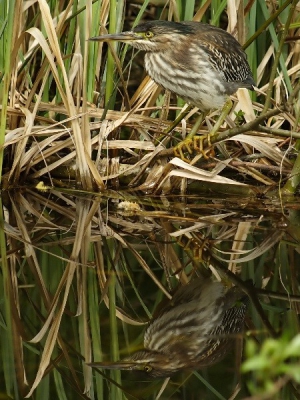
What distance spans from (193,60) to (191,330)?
7.44 feet

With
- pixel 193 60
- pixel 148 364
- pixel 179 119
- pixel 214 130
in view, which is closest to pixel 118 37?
pixel 193 60

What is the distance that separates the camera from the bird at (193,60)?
18.2 ft

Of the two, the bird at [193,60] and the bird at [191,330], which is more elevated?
the bird at [193,60]

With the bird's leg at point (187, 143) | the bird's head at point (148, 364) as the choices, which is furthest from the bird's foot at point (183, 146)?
the bird's head at point (148, 364)

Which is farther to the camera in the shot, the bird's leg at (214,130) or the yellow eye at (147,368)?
the bird's leg at (214,130)

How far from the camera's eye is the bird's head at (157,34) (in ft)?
18.3

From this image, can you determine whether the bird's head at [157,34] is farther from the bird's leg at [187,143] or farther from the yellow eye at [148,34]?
the bird's leg at [187,143]

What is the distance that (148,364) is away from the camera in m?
3.47

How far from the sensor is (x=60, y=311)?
13.5ft

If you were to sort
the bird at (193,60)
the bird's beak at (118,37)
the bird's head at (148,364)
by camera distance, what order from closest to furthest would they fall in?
the bird's head at (148,364) → the bird's beak at (118,37) → the bird at (193,60)

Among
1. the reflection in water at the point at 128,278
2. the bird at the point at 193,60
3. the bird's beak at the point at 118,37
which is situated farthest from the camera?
the bird at the point at 193,60

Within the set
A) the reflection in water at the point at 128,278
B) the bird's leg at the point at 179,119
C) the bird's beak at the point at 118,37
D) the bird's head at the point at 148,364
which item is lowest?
the reflection in water at the point at 128,278

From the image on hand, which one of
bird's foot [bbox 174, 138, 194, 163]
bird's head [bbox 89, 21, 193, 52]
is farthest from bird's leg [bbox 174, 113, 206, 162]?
bird's head [bbox 89, 21, 193, 52]

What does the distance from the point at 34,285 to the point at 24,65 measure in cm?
213
